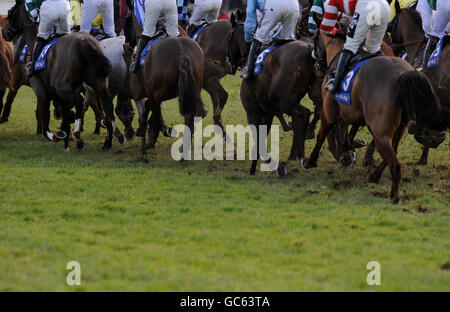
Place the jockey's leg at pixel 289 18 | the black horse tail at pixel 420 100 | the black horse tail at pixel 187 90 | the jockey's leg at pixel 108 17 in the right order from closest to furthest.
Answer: the black horse tail at pixel 420 100 → the jockey's leg at pixel 289 18 → the black horse tail at pixel 187 90 → the jockey's leg at pixel 108 17

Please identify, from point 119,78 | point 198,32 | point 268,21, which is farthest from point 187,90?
point 198,32

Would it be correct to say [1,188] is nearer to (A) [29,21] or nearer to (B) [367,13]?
(A) [29,21]

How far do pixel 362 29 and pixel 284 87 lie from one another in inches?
56.8

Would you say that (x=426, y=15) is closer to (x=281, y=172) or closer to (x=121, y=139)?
(x=281, y=172)

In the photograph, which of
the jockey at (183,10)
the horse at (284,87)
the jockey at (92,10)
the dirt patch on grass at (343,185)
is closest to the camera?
the dirt patch on grass at (343,185)

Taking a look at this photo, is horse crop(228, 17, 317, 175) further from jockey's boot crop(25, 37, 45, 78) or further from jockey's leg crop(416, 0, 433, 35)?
jockey's boot crop(25, 37, 45, 78)

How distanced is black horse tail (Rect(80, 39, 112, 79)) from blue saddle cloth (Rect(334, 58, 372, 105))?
3431 mm

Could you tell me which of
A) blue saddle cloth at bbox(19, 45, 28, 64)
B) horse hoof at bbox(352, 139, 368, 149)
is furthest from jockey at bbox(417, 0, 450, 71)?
blue saddle cloth at bbox(19, 45, 28, 64)

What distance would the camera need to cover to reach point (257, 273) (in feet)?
16.9

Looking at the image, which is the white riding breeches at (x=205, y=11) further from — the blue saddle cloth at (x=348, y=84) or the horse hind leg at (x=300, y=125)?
the blue saddle cloth at (x=348, y=84)

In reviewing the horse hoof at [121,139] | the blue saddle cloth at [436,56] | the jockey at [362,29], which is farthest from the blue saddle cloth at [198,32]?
the jockey at [362,29]

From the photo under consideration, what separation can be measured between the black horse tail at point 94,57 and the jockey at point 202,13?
3.27m

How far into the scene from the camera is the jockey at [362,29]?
7.44 metres

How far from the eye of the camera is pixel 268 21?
8945 millimetres
